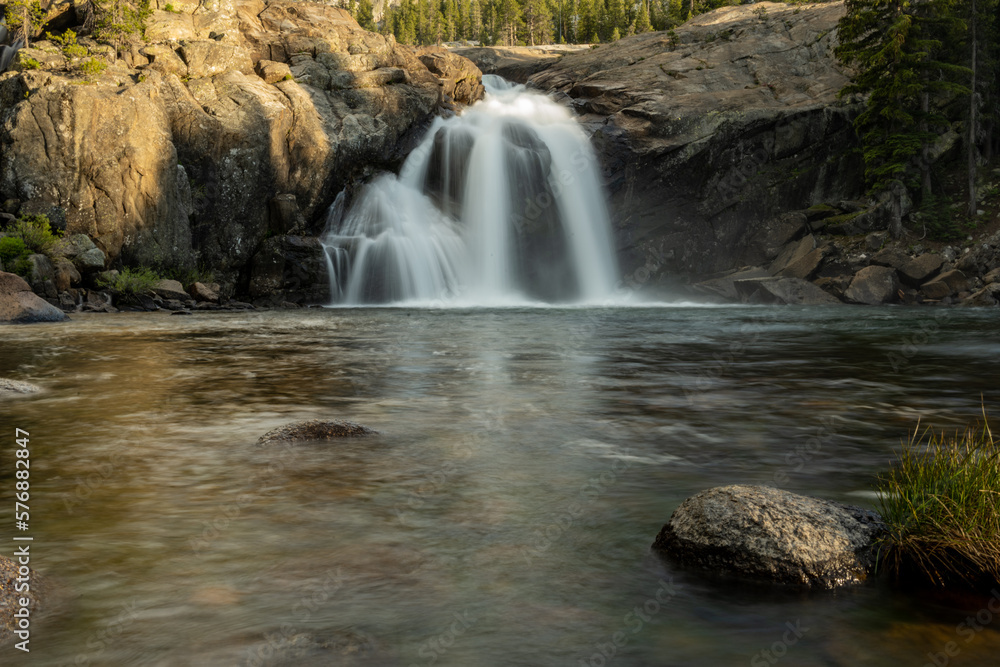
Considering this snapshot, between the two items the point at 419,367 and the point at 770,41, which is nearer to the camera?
the point at 419,367

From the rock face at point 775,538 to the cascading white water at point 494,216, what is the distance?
3362 cm

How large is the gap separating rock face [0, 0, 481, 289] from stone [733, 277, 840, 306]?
64.3ft

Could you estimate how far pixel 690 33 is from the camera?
54.2m

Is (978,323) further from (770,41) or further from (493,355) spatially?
(770,41)

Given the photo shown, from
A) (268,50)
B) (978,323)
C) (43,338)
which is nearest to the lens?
(43,338)

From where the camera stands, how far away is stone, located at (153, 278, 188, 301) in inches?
1329

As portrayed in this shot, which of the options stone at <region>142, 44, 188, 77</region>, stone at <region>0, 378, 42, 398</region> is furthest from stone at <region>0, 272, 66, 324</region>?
stone at <region>0, 378, 42, 398</region>

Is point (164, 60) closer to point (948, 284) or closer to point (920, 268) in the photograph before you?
point (920, 268)

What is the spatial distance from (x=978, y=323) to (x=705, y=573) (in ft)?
78.9

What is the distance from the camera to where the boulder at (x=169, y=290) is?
33.8 metres

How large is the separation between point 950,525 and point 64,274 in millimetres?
33910

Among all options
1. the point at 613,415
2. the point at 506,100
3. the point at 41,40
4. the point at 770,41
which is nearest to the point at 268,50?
the point at 41,40

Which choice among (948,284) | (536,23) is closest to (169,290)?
(948,284)

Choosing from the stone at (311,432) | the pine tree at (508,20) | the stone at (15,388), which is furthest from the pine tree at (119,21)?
the pine tree at (508,20)
